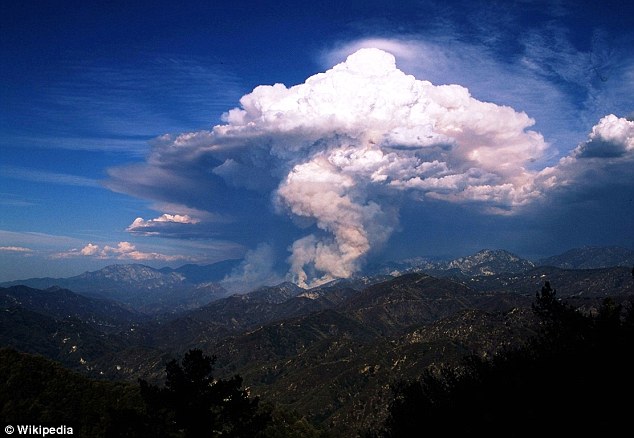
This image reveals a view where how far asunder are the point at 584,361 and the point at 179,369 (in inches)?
2554

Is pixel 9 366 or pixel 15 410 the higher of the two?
pixel 9 366

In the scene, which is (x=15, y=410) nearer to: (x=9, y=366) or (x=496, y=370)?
(x=9, y=366)

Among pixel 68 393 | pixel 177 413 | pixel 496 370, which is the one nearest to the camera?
pixel 177 413

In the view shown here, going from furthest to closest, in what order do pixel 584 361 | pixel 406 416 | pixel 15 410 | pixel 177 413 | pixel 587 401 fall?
pixel 15 410 < pixel 406 416 < pixel 584 361 < pixel 587 401 < pixel 177 413

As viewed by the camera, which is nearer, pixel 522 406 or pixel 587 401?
pixel 587 401

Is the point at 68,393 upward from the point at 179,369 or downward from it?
downward

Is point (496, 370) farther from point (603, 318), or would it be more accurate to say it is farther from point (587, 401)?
point (587, 401)

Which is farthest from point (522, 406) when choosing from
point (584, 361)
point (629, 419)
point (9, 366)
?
point (9, 366)

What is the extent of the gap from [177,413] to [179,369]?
149 inches

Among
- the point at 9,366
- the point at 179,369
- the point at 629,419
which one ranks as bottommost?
the point at 9,366

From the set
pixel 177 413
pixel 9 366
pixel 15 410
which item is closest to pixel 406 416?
pixel 177 413

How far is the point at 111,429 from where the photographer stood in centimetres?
3512

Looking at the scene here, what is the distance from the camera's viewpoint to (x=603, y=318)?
9269cm

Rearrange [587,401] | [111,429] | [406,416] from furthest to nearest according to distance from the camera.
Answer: [406,416]
[587,401]
[111,429]
